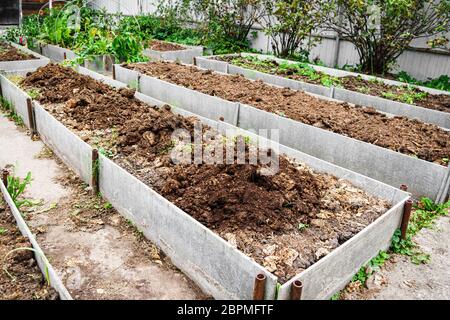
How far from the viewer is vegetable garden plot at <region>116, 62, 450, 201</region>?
15.3 feet

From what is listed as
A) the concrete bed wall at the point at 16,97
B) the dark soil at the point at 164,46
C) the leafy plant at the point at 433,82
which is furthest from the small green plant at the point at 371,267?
the dark soil at the point at 164,46

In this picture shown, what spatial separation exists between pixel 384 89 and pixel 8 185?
6.30 m

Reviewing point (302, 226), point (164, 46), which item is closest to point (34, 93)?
point (302, 226)

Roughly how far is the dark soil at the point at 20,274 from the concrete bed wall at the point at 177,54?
7889mm

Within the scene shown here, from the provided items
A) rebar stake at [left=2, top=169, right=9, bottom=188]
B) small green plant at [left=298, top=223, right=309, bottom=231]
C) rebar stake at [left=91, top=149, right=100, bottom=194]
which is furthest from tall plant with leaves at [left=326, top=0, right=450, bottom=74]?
rebar stake at [left=2, top=169, right=9, bottom=188]

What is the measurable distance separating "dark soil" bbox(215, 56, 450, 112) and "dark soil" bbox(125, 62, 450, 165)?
1038 mm

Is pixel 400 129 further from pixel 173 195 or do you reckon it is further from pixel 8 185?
pixel 8 185

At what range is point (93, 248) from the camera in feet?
12.5

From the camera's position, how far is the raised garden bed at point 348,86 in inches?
257

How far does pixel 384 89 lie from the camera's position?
769 centimetres

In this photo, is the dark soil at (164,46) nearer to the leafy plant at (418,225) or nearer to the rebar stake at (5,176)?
the rebar stake at (5,176)

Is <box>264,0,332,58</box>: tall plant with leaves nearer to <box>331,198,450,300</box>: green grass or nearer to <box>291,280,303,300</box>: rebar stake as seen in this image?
<box>331,198,450,300</box>: green grass

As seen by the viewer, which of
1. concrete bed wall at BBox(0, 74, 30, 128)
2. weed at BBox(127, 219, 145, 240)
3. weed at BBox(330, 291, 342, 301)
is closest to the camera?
weed at BBox(330, 291, 342, 301)

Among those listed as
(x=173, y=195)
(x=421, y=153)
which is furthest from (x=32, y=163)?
(x=421, y=153)
